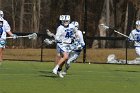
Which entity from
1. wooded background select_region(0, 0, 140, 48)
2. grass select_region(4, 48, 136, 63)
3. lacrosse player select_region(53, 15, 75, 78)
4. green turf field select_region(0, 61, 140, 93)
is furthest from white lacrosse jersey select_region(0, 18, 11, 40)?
wooded background select_region(0, 0, 140, 48)

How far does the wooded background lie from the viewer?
216ft

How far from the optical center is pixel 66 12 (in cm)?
7144

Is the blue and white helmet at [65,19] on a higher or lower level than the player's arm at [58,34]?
higher

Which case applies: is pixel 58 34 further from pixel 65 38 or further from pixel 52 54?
pixel 52 54

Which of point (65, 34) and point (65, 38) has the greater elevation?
point (65, 34)

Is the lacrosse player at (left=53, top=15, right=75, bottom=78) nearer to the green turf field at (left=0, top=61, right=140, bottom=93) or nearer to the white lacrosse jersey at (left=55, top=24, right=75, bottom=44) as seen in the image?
the white lacrosse jersey at (left=55, top=24, right=75, bottom=44)

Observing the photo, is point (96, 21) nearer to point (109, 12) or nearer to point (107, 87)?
point (109, 12)

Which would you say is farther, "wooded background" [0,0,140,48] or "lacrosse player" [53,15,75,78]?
"wooded background" [0,0,140,48]

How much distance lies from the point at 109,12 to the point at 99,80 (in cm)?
4563

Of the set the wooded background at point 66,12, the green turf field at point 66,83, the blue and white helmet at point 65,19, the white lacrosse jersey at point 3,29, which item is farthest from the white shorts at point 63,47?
the wooded background at point 66,12

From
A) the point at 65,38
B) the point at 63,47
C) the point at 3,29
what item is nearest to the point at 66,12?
the point at 3,29

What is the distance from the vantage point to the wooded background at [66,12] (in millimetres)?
65750

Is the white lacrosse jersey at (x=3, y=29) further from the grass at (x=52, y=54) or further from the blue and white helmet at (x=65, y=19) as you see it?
the grass at (x=52, y=54)

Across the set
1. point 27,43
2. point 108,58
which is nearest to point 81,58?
point 108,58
